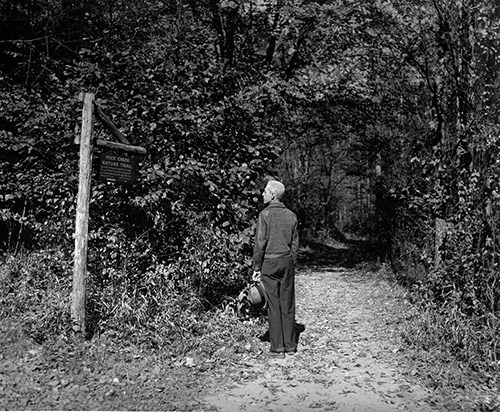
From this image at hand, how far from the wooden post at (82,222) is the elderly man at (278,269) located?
221 centimetres

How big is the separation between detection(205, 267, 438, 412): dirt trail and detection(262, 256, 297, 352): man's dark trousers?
1.25 ft

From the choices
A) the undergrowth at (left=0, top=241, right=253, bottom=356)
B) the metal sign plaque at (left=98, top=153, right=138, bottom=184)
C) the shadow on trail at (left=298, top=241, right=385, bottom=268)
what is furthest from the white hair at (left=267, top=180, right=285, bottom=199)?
the shadow on trail at (left=298, top=241, right=385, bottom=268)

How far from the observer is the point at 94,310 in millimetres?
6738

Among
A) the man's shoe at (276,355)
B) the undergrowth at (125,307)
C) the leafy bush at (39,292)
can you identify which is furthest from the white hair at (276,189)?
the leafy bush at (39,292)

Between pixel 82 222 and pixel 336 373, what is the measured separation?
3661 millimetres

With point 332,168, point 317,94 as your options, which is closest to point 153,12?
point 317,94

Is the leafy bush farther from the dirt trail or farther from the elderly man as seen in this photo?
the elderly man

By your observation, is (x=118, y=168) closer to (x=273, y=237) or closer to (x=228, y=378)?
(x=273, y=237)

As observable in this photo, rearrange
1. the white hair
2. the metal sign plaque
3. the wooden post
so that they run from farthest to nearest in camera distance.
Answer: the white hair → the metal sign plaque → the wooden post

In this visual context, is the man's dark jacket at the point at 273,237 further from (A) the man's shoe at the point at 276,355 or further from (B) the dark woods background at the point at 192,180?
(A) the man's shoe at the point at 276,355

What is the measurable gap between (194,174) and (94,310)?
2390mm

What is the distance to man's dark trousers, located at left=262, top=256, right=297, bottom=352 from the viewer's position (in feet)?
21.8

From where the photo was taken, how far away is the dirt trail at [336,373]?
5.27 meters

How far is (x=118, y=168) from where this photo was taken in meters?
6.47
